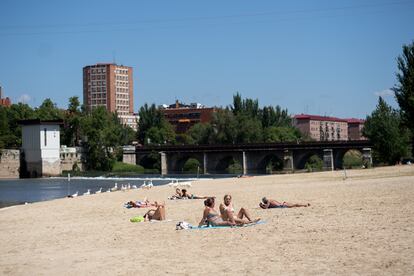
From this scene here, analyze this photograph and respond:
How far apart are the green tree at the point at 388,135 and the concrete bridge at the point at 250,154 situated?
29850 mm

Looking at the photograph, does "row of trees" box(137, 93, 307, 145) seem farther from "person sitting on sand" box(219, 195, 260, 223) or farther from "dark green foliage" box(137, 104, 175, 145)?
"person sitting on sand" box(219, 195, 260, 223)

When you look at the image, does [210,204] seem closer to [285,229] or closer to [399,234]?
[285,229]

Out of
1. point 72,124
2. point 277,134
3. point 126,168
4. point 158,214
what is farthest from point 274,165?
point 158,214

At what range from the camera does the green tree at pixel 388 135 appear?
64.6 meters

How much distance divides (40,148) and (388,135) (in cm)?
6098

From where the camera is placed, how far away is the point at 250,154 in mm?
112312

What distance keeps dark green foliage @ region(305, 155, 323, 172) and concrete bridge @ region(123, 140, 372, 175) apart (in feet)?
3.04

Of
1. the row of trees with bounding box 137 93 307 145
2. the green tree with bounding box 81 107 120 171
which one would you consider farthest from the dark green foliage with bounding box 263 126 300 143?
the green tree with bounding box 81 107 120 171

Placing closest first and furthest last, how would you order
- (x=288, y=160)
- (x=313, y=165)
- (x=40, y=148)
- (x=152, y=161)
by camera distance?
(x=40, y=148) → (x=313, y=165) → (x=288, y=160) → (x=152, y=161)

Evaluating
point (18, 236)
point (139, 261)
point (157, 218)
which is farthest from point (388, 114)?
point (139, 261)

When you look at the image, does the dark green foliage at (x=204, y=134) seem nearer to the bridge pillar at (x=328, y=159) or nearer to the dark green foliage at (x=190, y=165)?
the dark green foliage at (x=190, y=165)

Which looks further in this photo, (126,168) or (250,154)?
(126,168)

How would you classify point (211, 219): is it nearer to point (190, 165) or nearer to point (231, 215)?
point (231, 215)

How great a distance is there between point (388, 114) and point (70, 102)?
76.0 metres
